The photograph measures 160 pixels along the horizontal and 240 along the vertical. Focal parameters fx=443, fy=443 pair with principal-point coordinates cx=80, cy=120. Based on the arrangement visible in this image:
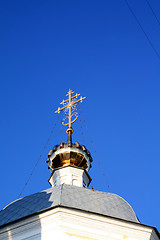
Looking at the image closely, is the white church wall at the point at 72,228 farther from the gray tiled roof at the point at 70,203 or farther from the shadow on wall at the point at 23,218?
the gray tiled roof at the point at 70,203

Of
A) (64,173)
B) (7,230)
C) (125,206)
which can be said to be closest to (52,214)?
(7,230)

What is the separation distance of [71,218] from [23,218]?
110cm

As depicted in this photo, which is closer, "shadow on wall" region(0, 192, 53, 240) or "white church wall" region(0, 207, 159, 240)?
"white church wall" region(0, 207, 159, 240)

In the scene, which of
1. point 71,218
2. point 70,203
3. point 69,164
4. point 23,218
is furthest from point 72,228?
point 69,164

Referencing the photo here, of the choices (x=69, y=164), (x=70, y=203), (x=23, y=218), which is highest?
(x=69, y=164)

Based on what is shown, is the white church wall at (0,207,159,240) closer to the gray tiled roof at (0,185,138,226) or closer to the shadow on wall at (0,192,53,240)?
the shadow on wall at (0,192,53,240)

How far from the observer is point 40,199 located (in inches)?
442

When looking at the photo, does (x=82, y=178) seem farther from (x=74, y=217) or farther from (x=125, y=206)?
(x=74, y=217)

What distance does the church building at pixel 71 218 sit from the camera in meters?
9.93

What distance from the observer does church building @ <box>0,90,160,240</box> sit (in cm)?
993

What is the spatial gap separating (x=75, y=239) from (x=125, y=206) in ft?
7.12

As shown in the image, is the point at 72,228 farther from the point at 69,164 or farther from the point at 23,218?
the point at 69,164

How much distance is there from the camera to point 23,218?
10.2 m

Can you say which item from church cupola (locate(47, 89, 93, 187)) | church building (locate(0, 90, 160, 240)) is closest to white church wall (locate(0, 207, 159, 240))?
church building (locate(0, 90, 160, 240))
